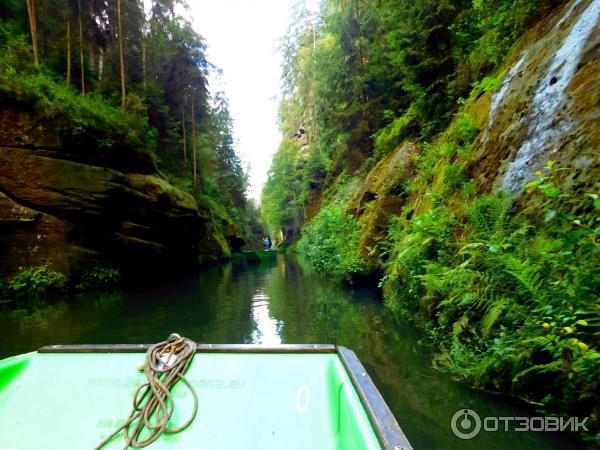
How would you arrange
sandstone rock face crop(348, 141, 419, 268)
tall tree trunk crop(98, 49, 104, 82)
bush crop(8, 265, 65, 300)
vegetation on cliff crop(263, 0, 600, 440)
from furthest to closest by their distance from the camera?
tall tree trunk crop(98, 49, 104, 82)
bush crop(8, 265, 65, 300)
sandstone rock face crop(348, 141, 419, 268)
vegetation on cliff crop(263, 0, 600, 440)

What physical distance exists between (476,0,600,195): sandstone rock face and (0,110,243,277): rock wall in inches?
469

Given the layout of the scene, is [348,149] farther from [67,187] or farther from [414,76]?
[67,187]

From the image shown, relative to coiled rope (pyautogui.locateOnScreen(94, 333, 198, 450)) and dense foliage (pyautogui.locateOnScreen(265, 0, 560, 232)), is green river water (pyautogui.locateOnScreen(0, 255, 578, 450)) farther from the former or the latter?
dense foliage (pyautogui.locateOnScreen(265, 0, 560, 232))

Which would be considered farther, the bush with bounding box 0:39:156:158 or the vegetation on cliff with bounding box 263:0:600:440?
the bush with bounding box 0:39:156:158

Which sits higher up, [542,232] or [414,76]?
[414,76]

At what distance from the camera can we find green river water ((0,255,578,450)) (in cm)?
255

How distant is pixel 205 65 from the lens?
69.6 ft

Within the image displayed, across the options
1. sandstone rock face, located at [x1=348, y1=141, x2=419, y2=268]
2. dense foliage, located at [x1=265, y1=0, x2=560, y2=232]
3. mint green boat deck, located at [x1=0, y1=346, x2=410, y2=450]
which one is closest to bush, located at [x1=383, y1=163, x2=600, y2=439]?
mint green boat deck, located at [x1=0, y1=346, x2=410, y2=450]

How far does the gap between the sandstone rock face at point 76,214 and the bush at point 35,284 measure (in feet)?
0.89

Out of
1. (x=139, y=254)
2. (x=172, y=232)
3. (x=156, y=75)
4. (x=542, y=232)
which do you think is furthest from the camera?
(x=156, y=75)

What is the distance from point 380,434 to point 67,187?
12.2 m

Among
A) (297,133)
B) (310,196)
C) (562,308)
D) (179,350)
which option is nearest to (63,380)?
(179,350)

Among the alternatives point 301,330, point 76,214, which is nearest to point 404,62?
point 301,330

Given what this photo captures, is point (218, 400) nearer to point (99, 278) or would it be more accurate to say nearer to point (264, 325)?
point (264, 325)
